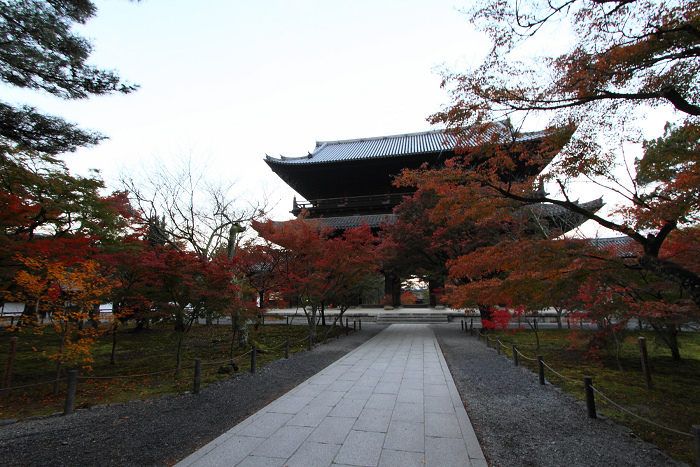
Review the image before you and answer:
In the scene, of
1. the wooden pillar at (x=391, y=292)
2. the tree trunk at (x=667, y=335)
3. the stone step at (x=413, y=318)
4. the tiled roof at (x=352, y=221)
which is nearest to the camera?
the tree trunk at (x=667, y=335)

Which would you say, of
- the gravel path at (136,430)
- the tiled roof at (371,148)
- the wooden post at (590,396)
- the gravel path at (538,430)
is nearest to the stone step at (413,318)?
the tiled roof at (371,148)

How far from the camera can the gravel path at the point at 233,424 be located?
3211 millimetres

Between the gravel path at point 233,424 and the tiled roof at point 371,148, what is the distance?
1683 centimetres

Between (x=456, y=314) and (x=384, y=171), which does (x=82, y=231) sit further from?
(x=456, y=314)

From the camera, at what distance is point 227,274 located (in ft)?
22.9

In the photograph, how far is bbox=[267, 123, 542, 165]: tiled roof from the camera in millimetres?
A: 21784

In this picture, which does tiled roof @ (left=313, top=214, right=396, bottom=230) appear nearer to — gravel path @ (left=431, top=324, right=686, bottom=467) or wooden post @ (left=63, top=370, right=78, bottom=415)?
gravel path @ (left=431, top=324, right=686, bottom=467)

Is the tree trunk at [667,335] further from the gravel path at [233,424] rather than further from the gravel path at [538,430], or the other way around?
the gravel path at [233,424]

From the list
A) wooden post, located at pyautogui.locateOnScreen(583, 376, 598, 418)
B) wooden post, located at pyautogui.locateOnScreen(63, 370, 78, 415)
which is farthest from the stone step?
wooden post, located at pyautogui.locateOnScreen(63, 370, 78, 415)

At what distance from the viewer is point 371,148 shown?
25.0 metres

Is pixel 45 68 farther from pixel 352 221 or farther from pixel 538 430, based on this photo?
pixel 352 221

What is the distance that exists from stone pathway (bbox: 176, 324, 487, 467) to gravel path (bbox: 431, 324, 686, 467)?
0.90 ft

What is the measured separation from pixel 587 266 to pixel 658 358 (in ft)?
22.9

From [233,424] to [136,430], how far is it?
1.14 m
